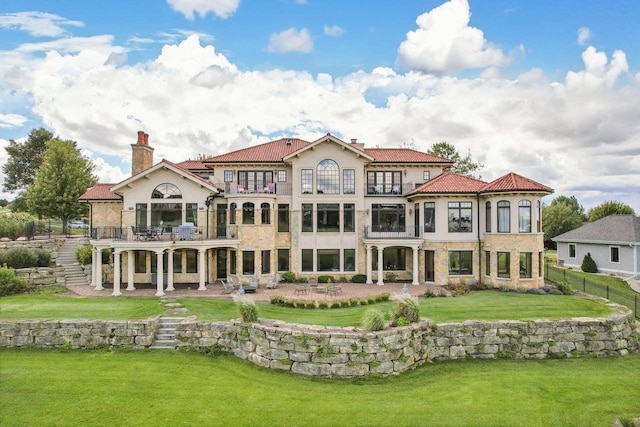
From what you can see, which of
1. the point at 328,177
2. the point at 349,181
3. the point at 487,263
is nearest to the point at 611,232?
the point at 487,263

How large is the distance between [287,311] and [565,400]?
10.8m

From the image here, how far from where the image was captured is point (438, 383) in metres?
11.7

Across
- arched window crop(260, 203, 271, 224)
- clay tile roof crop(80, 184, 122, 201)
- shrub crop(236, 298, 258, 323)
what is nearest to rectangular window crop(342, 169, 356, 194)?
arched window crop(260, 203, 271, 224)

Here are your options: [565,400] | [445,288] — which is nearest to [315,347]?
[565,400]

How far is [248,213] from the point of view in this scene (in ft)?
79.0

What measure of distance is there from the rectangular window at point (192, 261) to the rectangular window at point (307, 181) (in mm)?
8414

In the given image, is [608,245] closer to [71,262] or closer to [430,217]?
[430,217]

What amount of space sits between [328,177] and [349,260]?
19.8 ft

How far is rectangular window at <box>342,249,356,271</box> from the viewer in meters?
25.6

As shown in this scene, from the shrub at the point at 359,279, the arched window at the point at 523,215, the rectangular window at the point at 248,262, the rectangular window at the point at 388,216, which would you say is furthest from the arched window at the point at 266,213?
the arched window at the point at 523,215

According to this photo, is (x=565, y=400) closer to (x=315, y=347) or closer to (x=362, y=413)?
(x=362, y=413)

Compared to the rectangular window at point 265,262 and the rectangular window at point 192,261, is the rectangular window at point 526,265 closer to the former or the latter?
the rectangular window at point 265,262

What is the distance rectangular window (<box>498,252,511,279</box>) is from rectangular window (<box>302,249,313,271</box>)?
39.7 feet

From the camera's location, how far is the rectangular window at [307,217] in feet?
83.7
